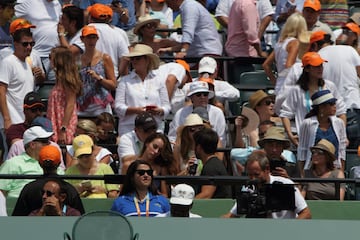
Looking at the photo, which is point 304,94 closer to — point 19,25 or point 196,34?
point 196,34

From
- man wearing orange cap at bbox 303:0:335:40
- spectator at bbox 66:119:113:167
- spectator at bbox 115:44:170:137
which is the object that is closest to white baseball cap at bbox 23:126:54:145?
spectator at bbox 66:119:113:167

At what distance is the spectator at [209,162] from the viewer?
12344 millimetres

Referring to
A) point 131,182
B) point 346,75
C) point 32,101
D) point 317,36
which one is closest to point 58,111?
point 32,101

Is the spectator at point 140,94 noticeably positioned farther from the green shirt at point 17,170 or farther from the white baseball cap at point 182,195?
the white baseball cap at point 182,195

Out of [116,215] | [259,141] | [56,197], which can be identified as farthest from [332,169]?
[116,215]

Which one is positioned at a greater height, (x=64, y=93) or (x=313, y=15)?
(x=313, y=15)

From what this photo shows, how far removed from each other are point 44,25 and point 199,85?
2701 millimetres

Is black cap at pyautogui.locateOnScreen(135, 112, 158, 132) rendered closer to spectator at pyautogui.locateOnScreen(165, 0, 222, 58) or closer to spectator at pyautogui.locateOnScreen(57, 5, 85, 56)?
spectator at pyautogui.locateOnScreen(57, 5, 85, 56)

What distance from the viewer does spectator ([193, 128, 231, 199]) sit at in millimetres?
12344

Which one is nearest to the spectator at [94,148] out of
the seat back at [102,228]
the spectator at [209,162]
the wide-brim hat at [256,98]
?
the spectator at [209,162]

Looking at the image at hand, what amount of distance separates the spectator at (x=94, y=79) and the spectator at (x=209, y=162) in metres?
1.81

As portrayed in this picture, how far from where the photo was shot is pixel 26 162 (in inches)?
498

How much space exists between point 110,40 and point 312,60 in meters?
2.17

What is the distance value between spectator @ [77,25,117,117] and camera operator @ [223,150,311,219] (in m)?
2.86
